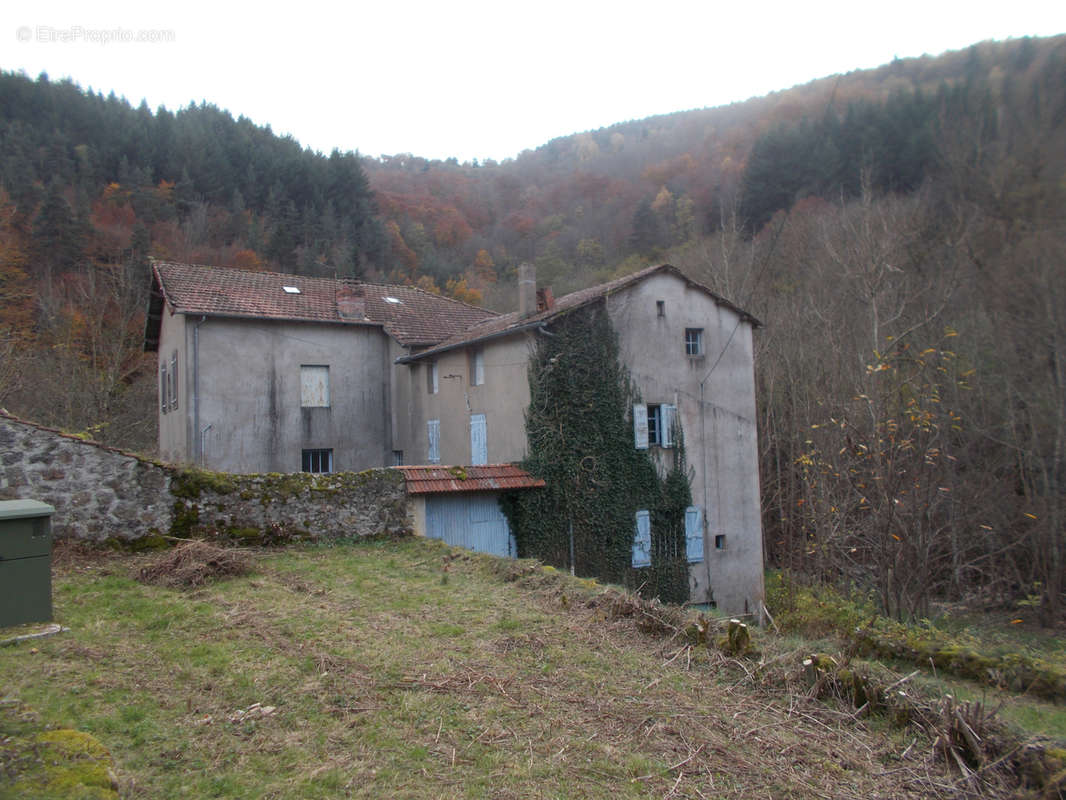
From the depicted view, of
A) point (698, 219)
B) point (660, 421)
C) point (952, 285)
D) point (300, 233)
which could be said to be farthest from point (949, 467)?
point (300, 233)

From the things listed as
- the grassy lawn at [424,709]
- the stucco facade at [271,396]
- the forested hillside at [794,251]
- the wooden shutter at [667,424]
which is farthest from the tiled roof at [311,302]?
the grassy lawn at [424,709]

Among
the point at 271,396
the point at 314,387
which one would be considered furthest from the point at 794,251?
the point at 271,396

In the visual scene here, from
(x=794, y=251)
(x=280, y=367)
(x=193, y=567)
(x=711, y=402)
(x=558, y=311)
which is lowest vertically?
(x=193, y=567)

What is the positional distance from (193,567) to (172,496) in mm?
2710

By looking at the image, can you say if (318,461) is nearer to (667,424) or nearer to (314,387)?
(314,387)

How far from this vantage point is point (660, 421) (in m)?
18.9

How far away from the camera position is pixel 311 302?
2273 cm

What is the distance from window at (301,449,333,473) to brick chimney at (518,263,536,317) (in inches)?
331

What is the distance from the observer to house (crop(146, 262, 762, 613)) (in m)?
18.6

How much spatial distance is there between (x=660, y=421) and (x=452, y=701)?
14280 mm

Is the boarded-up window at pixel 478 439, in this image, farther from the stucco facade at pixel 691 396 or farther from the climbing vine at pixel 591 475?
the climbing vine at pixel 591 475

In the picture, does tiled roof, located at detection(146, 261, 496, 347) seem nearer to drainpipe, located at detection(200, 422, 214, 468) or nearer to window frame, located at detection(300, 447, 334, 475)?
drainpipe, located at detection(200, 422, 214, 468)

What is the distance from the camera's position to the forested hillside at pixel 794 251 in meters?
14.6

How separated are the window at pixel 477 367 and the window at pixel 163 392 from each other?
35.0 ft
